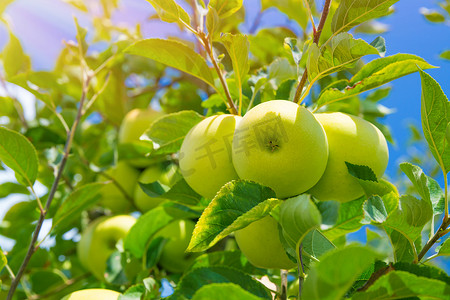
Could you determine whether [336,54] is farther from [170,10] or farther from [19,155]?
[19,155]

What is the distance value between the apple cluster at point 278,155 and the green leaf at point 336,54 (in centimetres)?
9

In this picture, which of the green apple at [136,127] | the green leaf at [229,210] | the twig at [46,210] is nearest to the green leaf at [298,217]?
the green leaf at [229,210]

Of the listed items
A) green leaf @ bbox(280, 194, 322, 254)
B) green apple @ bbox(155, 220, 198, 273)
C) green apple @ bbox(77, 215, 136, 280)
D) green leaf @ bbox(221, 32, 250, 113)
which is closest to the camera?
green leaf @ bbox(280, 194, 322, 254)

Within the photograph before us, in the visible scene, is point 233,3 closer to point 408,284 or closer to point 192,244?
point 192,244

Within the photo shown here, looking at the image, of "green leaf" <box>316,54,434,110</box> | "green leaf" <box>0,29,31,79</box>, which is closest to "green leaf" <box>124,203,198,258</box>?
"green leaf" <box>316,54,434,110</box>

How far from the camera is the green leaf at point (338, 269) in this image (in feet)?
1.40

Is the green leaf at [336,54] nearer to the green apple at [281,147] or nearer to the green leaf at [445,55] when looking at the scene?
the green apple at [281,147]

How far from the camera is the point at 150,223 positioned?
127cm

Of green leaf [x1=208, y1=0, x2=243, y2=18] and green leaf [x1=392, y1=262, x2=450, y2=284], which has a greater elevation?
green leaf [x1=208, y1=0, x2=243, y2=18]

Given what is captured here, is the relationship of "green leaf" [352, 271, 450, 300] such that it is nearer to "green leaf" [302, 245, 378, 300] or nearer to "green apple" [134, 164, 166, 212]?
"green leaf" [302, 245, 378, 300]

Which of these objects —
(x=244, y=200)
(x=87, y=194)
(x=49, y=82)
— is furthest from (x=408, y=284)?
(x=49, y=82)

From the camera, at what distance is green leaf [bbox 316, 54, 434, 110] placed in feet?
2.58

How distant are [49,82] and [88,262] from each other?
76cm

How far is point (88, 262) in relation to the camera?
1581 millimetres
